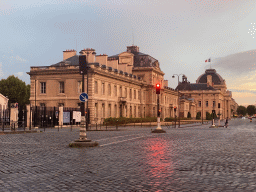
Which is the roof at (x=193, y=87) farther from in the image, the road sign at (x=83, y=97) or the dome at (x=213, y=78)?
the road sign at (x=83, y=97)

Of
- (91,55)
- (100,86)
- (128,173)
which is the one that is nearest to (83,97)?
(128,173)

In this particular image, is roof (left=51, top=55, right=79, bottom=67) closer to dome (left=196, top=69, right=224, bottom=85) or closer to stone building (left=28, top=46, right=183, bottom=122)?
stone building (left=28, top=46, right=183, bottom=122)

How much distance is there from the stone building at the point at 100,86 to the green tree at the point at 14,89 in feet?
80.4

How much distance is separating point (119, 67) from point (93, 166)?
2729 inches

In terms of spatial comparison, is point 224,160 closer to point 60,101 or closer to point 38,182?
point 38,182

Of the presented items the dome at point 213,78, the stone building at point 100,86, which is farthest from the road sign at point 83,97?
the dome at point 213,78

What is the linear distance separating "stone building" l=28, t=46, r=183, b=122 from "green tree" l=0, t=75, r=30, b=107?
24.5m

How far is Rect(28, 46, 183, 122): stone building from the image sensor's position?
57969 mm

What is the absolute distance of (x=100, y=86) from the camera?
60031mm

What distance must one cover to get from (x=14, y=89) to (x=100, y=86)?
33188 mm

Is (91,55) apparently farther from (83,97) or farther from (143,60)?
(83,97)

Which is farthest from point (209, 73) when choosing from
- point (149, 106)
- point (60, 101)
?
point (60, 101)

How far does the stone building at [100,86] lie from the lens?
58.0 m

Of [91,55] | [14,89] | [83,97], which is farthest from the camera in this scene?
[14,89]
